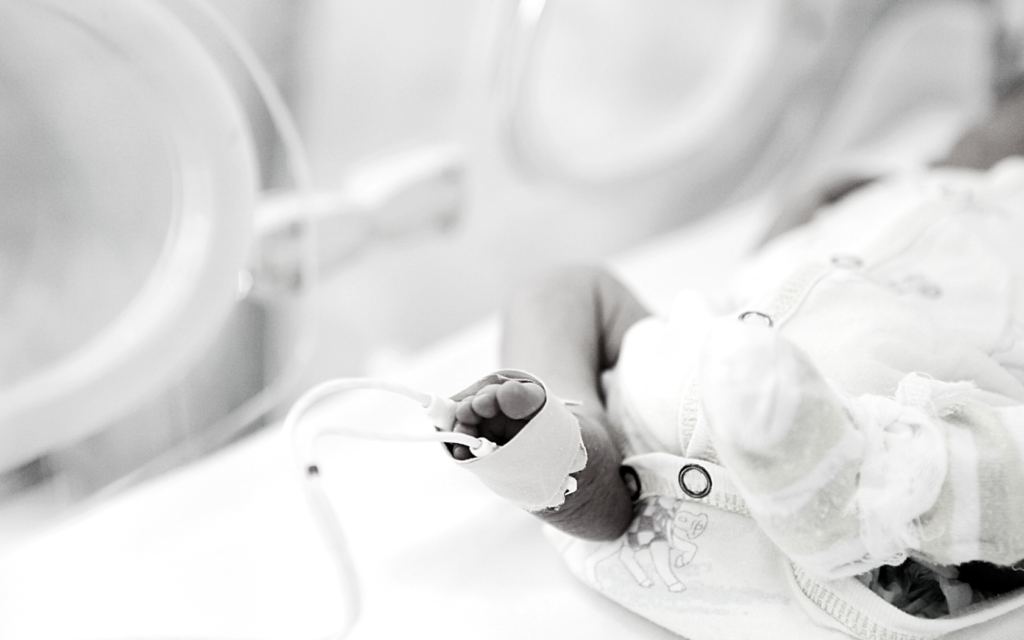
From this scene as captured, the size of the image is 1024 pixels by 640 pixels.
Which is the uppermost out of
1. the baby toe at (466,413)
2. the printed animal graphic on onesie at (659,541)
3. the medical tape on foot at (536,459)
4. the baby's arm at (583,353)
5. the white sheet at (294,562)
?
the baby toe at (466,413)

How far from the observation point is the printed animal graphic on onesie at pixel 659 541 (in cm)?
59

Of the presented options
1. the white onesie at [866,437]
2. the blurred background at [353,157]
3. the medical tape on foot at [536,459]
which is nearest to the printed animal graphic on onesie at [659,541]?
the white onesie at [866,437]

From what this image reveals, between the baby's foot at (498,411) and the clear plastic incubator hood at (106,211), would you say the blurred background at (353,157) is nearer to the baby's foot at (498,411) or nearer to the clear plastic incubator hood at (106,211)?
the clear plastic incubator hood at (106,211)

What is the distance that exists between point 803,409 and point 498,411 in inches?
6.7

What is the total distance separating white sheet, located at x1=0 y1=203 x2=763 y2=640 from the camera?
2.10ft

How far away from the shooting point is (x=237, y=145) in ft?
2.29

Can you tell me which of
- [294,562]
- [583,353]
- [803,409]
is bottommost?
[294,562]

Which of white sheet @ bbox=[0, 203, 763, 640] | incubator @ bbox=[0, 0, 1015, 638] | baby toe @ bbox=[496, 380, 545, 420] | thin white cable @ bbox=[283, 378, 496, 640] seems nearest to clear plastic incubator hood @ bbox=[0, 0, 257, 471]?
incubator @ bbox=[0, 0, 1015, 638]

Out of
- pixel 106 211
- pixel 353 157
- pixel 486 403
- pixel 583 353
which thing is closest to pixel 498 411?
pixel 486 403

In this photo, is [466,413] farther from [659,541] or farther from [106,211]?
[106,211]

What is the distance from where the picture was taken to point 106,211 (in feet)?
2.33

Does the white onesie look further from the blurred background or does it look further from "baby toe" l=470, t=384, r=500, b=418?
the blurred background

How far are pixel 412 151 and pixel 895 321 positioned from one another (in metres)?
0.66

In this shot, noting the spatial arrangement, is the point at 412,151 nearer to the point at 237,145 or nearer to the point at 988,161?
the point at 237,145
